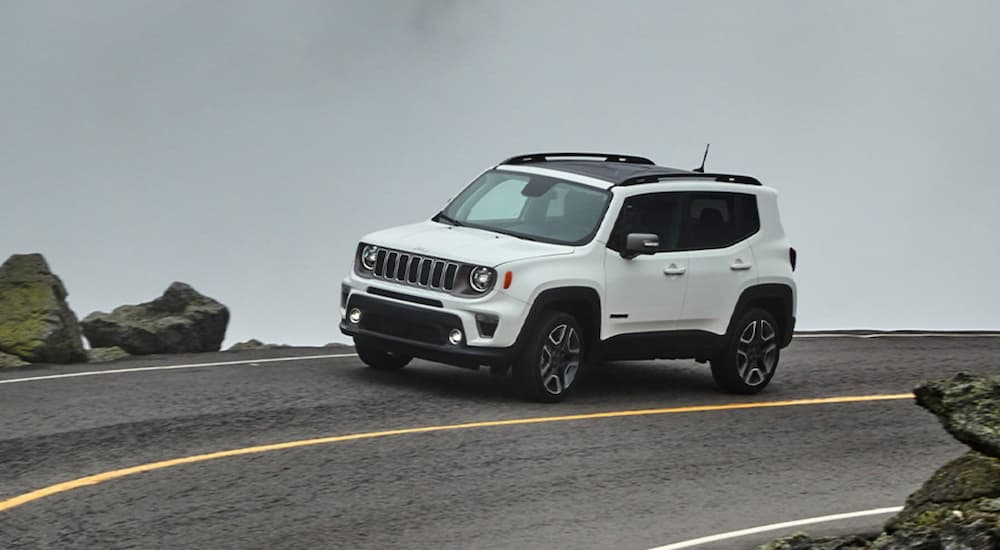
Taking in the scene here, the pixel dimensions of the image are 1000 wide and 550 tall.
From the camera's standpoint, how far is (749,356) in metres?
16.0

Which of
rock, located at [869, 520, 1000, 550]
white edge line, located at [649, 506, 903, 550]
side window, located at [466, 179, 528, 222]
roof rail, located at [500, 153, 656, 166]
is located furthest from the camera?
roof rail, located at [500, 153, 656, 166]

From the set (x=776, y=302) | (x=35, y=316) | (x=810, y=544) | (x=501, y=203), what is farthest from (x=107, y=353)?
(x=810, y=544)

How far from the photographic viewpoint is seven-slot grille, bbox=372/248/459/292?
14258 mm

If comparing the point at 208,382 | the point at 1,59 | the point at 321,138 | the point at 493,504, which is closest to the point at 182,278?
the point at 321,138

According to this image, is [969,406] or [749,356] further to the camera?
[749,356]

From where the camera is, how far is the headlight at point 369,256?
1486 centimetres

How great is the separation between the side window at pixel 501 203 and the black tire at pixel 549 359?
140 cm

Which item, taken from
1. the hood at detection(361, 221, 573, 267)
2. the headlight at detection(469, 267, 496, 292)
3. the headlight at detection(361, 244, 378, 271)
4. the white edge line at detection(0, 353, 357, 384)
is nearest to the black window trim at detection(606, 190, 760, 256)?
the hood at detection(361, 221, 573, 267)

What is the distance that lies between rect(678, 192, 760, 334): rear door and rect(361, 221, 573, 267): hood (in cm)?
147

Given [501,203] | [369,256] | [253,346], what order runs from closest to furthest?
[369,256], [501,203], [253,346]

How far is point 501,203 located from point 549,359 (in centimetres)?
180

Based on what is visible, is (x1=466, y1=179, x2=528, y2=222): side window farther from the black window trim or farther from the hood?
the black window trim

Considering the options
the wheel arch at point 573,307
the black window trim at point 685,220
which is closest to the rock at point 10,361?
the wheel arch at point 573,307

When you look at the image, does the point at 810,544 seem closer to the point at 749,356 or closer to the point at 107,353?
the point at 749,356
